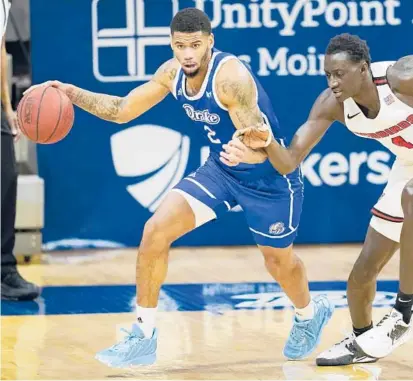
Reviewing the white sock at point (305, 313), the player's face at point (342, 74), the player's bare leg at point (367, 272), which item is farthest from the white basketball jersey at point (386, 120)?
the white sock at point (305, 313)

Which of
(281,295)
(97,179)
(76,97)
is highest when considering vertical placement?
(76,97)

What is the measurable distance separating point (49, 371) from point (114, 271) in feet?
9.76

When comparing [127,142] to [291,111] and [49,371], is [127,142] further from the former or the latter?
[49,371]

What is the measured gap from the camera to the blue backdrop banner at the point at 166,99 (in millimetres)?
9320

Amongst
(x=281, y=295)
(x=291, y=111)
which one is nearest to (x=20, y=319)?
(x=281, y=295)

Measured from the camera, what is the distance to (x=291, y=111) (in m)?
9.55

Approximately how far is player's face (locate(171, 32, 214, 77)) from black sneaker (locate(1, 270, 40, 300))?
2.70 metres

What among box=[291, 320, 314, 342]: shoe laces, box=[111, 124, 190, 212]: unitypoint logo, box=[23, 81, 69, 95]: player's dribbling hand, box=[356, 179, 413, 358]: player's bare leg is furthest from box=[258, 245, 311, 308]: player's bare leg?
box=[111, 124, 190, 212]: unitypoint logo

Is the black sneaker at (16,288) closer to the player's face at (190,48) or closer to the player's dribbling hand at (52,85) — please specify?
the player's dribbling hand at (52,85)

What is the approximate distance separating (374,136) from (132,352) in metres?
1.67

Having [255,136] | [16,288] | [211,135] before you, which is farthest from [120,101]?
[16,288]

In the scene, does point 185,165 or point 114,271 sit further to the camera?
point 185,165

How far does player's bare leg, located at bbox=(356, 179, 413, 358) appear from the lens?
5517 millimetres

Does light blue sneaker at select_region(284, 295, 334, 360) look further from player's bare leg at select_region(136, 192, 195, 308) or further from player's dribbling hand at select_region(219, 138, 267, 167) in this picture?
player's dribbling hand at select_region(219, 138, 267, 167)
